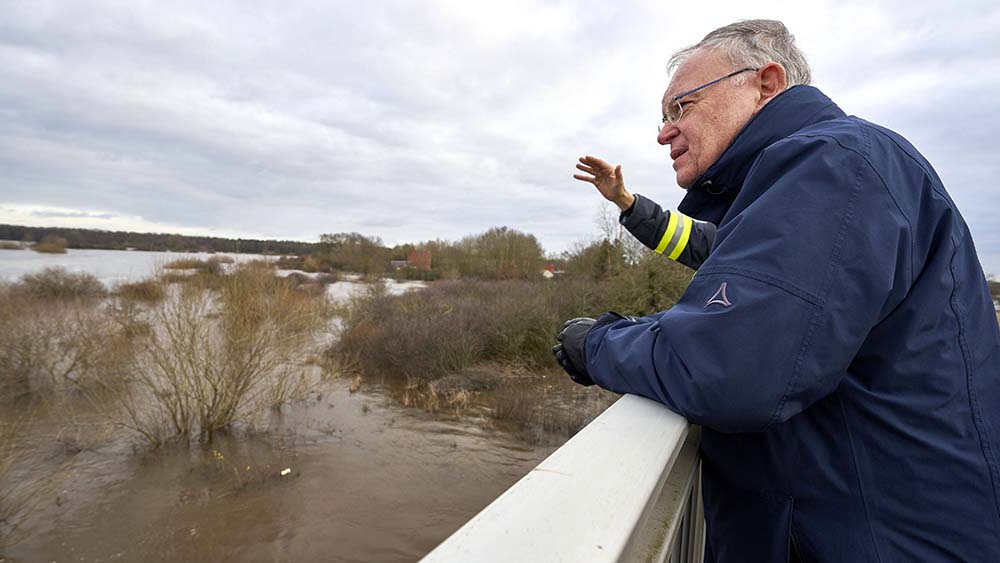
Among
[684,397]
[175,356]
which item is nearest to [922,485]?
[684,397]

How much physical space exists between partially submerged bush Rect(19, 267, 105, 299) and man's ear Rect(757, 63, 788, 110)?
16.1 metres

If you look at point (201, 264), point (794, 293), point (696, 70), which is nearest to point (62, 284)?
point (201, 264)

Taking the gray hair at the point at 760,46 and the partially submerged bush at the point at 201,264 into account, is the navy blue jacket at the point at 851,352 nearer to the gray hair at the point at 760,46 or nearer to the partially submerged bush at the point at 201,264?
the gray hair at the point at 760,46

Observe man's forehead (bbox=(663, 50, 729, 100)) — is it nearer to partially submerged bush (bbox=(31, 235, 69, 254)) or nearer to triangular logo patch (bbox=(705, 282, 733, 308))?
triangular logo patch (bbox=(705, 282, 733, 308))

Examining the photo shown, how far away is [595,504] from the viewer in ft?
2.01

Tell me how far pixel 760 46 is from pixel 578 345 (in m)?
1.02

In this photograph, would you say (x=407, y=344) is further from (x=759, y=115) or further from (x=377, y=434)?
(x=759, y=115)

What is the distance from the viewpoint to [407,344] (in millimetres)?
15273

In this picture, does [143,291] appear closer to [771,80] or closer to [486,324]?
[486,324]

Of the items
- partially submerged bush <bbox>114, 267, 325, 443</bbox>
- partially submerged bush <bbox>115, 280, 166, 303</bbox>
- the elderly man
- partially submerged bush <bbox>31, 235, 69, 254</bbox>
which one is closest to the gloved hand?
the elderly man

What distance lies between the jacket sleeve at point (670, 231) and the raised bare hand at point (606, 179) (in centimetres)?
7

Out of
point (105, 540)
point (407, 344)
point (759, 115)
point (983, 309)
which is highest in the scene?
point (759, 115)

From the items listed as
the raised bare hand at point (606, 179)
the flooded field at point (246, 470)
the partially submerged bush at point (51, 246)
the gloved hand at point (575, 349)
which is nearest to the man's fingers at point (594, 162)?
the raised bare hand at point (606, 179)

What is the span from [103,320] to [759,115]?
11.8 meters
